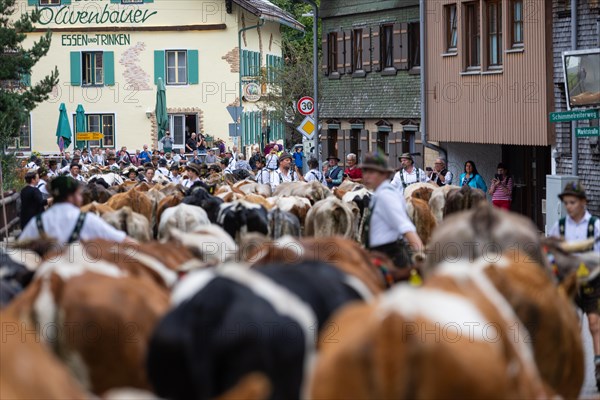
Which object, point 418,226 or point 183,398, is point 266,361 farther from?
point 418,226

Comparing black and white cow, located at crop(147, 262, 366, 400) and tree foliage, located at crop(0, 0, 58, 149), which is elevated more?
tree foliage, located at crop(0, 0, 58, 149)

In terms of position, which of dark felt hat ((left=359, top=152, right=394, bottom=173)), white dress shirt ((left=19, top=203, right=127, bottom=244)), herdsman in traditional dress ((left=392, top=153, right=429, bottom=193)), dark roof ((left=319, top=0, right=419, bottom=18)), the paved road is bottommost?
the paved road

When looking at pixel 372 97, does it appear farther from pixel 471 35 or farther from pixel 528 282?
pixel 528 282

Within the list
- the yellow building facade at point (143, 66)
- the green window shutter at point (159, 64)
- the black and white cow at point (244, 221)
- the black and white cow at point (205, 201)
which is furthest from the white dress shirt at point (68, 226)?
the green window shutter at point (159, 64)

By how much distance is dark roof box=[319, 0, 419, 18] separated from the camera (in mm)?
44025

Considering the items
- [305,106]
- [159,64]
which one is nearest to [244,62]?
[159,64]

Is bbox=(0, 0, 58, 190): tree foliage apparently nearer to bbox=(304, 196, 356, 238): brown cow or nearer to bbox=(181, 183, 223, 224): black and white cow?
bbox=(181, 183, 223, 224): black and white cow

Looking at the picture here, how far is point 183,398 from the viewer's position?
6.62 metres

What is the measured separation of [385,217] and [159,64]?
176ft

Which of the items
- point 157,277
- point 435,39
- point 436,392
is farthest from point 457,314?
point 435,39

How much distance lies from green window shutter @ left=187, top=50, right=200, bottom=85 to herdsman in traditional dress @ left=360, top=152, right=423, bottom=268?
52.8m

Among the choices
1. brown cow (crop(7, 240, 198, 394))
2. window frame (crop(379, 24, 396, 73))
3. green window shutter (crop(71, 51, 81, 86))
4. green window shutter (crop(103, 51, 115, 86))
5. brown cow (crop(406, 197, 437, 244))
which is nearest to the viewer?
brown cow (crop(7, 240, 198, 394))

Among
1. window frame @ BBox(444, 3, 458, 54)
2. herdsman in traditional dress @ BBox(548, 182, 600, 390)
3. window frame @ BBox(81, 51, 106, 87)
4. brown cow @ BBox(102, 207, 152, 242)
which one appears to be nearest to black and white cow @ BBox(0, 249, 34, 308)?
herdsman in traditional dress @ BBox(548, 182, 600, 390)

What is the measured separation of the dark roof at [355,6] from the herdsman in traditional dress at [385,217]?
30.3 meters
